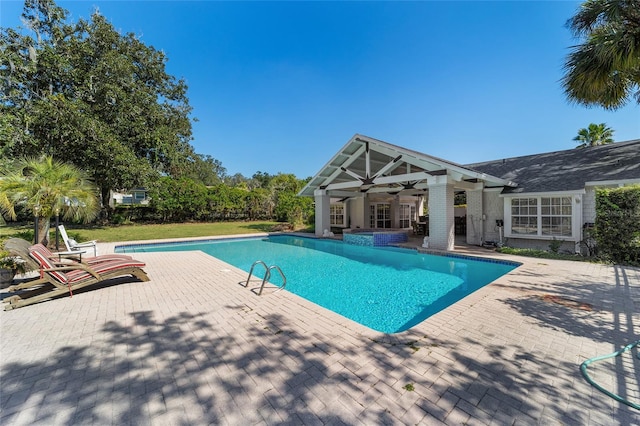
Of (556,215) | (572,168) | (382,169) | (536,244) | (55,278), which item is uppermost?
(382,169)

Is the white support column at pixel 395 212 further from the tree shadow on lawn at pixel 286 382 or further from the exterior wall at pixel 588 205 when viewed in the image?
the tree shadow on lawn at pixel 286 382

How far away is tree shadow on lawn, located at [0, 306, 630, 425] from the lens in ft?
8.01

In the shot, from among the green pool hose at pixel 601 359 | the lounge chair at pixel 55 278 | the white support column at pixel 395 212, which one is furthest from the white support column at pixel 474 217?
the lounge chair at pixel 55 278

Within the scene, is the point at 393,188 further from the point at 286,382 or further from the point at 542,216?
the point at 286,382

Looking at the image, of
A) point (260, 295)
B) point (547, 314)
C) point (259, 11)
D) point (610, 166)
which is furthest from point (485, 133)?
point (260, 295)

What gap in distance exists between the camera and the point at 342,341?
150 inches

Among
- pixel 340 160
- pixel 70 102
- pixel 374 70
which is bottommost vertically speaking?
pixel 340 160

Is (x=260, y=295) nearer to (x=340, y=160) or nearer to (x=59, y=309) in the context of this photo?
(x=59, y=309)

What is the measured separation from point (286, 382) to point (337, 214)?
2155 cm

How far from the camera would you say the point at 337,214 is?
24281mm

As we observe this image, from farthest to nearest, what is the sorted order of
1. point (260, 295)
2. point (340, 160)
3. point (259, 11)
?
point (340, 160) → point (259, 11) → point (260, 295)

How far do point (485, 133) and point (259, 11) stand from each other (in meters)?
17.2

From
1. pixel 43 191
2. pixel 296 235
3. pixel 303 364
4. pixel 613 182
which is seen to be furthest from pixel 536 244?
pixel 43 191

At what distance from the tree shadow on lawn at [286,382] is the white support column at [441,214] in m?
9.38
